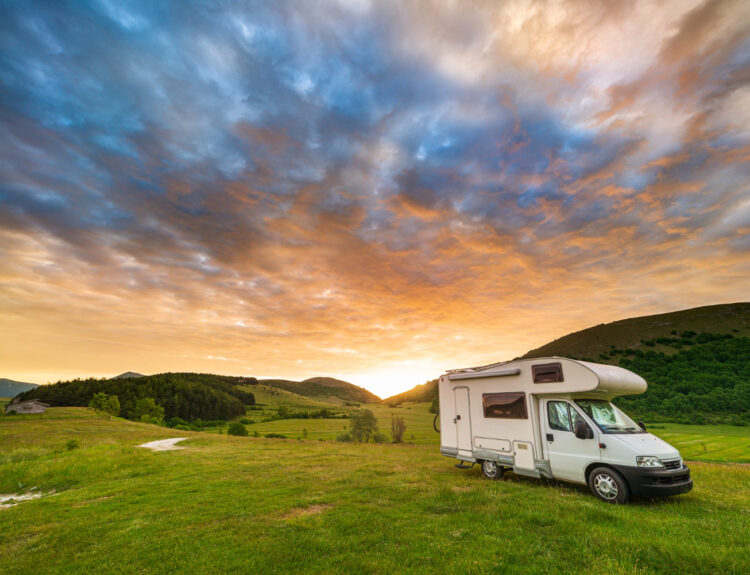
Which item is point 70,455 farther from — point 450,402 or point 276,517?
point 450,402

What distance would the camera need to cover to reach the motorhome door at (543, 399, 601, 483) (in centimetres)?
1036

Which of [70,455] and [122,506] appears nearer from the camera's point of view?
[122,506]

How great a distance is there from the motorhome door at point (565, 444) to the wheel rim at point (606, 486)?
41cm

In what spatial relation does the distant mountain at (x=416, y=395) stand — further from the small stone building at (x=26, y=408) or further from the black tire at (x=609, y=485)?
the black tire at (x=609, y=485)

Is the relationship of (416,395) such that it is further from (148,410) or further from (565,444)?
(565,444)

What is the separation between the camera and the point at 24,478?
1641cm

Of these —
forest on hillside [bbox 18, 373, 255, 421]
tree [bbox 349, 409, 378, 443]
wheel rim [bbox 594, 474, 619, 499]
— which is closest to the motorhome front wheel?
wheel rim [bbox 594, 474, 619, 499]

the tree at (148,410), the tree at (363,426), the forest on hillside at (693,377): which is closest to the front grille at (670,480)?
the forest on hillside at (693,377)

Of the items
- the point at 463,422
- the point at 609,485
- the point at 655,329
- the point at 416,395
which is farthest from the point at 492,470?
the point at 416,395

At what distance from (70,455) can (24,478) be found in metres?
5.05

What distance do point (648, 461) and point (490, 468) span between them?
5.67m

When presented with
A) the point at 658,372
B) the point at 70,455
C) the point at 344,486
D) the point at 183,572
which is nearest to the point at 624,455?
the point at 344,486

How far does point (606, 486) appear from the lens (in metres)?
9.86

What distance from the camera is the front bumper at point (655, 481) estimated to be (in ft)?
29.5
